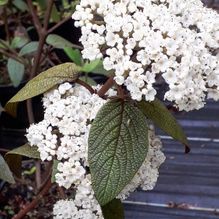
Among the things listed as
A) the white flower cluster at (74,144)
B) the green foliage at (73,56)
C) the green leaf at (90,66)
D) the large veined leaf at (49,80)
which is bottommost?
Result: the green foliage at (73,56)

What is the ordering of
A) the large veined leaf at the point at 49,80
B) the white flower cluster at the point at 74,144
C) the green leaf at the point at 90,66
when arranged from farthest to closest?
the green leaf at the point at 90,66 < the large veined leaf at the point at 49,80 < the white flower cluster at the point at 74,144

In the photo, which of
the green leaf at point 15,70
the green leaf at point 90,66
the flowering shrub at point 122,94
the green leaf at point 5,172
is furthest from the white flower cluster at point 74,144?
the green leaf at point 15,70

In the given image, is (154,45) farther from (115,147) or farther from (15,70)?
(15,70)

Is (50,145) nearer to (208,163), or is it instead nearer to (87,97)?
(87,97)

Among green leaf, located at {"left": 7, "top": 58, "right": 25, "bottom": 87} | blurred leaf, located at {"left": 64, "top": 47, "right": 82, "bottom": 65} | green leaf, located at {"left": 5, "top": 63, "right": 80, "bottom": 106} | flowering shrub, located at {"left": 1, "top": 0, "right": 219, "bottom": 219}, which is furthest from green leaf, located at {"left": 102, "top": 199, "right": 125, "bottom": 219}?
green leaf, located at {"left": 7, "top": 58, "right": 25, "bottom": 87}

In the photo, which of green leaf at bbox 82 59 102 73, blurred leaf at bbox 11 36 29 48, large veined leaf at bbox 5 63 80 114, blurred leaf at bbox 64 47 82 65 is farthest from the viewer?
blurred leaf at bbox 11 36 29 48

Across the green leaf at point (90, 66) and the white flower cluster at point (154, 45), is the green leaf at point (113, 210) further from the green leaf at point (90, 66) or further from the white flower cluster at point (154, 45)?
the green leaf at point (90, 66)

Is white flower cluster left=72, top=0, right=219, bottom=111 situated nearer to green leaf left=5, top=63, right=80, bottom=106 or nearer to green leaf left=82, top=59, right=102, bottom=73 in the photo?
green leaf left=5, top=63, right=80, bottom=106

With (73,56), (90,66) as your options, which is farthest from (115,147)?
(73,56)
